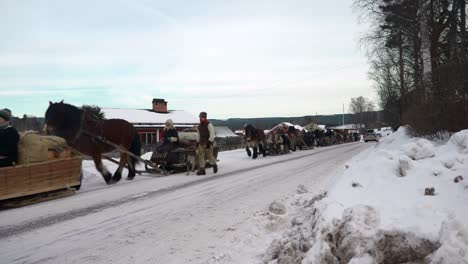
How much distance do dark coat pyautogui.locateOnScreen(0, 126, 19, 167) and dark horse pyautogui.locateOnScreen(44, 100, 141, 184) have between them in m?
2.67

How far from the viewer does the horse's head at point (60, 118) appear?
36.8 feet

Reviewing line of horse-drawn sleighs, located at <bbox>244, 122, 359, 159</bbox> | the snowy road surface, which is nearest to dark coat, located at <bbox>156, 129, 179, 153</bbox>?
the snowy road surface

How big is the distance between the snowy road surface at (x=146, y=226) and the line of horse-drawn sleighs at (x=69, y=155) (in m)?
0.49

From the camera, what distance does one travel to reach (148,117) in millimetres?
42719

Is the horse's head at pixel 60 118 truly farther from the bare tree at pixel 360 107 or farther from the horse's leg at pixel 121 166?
the bare tree at pixel 360 107

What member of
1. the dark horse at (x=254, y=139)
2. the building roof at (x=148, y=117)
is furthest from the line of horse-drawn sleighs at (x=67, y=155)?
the building roof at (x=148, y=117)

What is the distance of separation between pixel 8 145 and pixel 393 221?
757 centimetres

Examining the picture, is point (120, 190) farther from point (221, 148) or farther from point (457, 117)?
point (221, 148)

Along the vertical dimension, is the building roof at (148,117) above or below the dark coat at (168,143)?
above

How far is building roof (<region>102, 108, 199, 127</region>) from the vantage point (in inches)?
1592

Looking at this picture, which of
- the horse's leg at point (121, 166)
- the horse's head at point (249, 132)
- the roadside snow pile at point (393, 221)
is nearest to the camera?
the roadside snow pile at point (393, 221)

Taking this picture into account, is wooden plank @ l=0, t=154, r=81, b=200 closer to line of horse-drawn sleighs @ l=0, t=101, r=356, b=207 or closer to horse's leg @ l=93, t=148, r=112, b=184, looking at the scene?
line of horse-drawn sleighs @ l=0, t=101, r=356, b=207

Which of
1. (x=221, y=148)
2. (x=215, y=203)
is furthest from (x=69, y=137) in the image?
(x=221, y=148)

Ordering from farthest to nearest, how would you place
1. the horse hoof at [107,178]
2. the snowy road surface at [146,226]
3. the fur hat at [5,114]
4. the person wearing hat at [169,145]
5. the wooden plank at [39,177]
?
the person wearing hat at [169,145]
the horse hoof at [107,178]
the fur hat at [5,114]
the wooden plank at [39,177]
the snowy road surface at [146,226]
